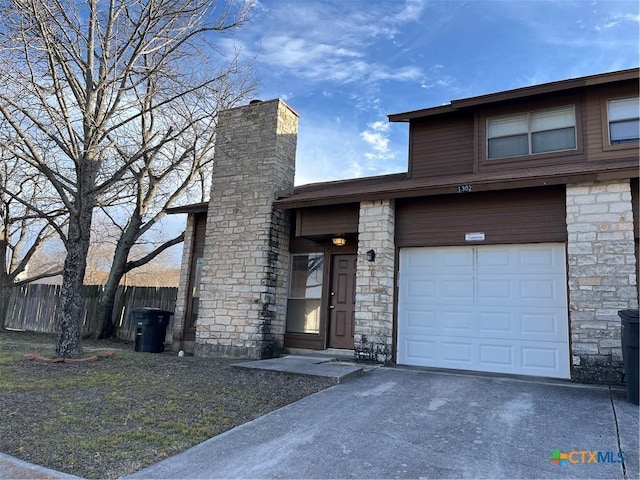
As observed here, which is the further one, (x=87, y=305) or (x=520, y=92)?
(x=87, y=305)

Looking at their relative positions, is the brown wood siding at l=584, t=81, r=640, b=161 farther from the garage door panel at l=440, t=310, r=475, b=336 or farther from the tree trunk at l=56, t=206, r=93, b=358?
the tree trunk at l=56, t=206, r=93, b=358

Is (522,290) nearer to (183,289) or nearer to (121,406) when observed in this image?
(121,406)

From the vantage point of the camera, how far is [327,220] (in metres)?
8.72

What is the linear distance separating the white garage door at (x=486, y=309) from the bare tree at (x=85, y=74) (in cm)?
533

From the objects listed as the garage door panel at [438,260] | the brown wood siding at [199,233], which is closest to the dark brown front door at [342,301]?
the garage door panel at [438,260]

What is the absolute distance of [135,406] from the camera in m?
4.79

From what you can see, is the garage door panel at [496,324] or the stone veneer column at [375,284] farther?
the stone veneer column at [375,284]

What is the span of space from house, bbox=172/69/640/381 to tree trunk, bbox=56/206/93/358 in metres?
2.36

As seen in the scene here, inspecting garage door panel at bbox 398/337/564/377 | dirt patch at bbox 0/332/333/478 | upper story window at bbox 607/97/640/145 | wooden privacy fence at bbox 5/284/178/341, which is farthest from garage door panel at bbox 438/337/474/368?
wooden privacy fence at bbox 5/284/178/341

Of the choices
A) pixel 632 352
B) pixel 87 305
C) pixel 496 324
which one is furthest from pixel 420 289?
pixel 87 305

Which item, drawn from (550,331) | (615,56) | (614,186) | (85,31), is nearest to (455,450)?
(550,331)

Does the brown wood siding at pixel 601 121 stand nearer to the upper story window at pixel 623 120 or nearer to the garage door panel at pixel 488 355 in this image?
the upper story window at pixel 623 120

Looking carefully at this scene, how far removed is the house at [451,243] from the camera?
6367mm

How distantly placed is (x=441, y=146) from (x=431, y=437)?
21.0 ft
